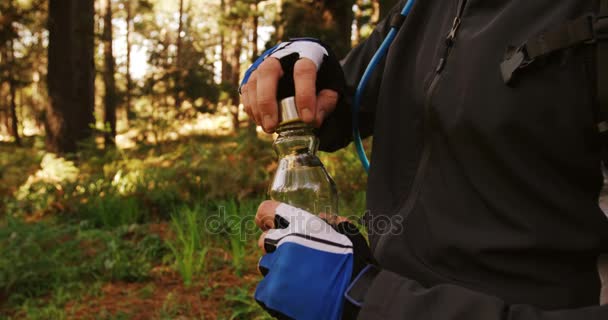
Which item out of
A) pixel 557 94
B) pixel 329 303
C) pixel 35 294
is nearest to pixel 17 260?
pixel 35 294

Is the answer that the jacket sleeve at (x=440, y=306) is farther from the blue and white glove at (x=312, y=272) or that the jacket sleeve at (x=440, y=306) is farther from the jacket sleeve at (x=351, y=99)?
the jacket sleeve at (x=351, y=99)

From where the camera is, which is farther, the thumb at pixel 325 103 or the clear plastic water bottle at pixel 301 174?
the clear plastic water bottle at pixel 301 174

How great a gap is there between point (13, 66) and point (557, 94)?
685 inches

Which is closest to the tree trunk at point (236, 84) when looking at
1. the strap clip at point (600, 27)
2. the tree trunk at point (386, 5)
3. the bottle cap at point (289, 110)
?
the tree trunk at point (386, 5)

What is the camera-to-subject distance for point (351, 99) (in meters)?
1.64

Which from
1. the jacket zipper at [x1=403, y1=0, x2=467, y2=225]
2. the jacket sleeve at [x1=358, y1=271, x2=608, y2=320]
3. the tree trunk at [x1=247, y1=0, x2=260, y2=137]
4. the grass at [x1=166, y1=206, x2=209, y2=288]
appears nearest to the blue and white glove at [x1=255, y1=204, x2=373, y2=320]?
the jacket sleeve at [x1=358, y1=271, x2=608, y2=320]

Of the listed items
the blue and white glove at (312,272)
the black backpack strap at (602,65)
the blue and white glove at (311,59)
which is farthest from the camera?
the blue and white glove at (311,59)

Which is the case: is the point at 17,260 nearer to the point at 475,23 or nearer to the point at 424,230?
the point at 424,230

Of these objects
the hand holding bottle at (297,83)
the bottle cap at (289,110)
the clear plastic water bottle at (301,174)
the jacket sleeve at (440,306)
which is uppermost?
the hand holding bottle at (297,83)

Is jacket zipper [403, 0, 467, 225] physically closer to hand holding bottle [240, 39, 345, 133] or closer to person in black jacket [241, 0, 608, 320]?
person in black jacket [241, 0, 608, 320]

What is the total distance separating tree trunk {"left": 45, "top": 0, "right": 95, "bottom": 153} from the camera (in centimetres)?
980

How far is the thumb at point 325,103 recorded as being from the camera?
1.48m

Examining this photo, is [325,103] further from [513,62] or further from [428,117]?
[513,62]

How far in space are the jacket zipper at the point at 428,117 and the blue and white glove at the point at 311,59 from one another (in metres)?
0.41
